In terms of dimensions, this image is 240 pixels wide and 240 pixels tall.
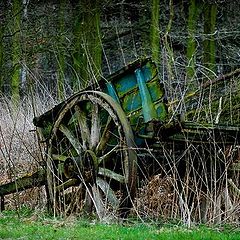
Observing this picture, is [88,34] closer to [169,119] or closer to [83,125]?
[83,125]

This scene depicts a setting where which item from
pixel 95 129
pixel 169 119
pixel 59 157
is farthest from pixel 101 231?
pixel 59 157

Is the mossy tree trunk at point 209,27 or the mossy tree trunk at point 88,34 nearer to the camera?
the mossy tree trunk at point 88,34

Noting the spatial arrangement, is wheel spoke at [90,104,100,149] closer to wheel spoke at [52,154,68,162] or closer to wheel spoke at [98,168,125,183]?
wheel spoke at [98,168,125,183]

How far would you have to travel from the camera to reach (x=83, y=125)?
8266 mm

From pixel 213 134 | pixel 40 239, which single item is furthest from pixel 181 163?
pixel 40 239

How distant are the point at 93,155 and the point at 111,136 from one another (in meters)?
0.34

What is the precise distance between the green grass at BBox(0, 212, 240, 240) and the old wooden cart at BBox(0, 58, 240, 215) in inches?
20.0

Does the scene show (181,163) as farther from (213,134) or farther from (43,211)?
(43,211)

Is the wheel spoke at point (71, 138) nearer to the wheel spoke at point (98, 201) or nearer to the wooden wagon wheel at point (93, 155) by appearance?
the wooden wagon wheel at point (93, 155)

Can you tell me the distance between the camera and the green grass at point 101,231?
6.05m

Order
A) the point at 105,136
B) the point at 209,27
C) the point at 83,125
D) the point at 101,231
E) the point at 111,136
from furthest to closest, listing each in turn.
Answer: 1. the point at 209,27
2. the point at 83,125
3. the point at 111,136
4. the point at 105,136
5. the point at 101,231

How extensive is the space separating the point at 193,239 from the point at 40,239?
1472 mm

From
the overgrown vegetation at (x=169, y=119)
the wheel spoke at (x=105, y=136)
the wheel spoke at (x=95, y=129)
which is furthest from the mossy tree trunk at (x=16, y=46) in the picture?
the wheel spoke at (x=105, y=136)

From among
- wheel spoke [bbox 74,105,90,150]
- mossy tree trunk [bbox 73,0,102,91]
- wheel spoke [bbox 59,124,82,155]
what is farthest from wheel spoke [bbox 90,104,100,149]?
mossy tree trunk [bbox 73,0,102,91]
